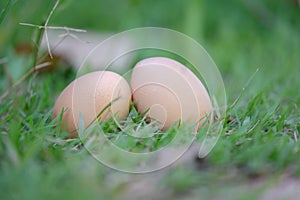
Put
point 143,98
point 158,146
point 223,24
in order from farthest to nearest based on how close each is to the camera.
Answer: point 223,24 → point 143,98 → point 158,146

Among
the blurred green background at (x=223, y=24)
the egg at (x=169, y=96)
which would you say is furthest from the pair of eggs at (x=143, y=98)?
the blurred green background at (x=223, y=24)

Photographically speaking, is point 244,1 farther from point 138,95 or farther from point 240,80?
point 138,95

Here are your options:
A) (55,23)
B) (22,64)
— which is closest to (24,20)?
(22,64)

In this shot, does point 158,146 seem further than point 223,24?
No

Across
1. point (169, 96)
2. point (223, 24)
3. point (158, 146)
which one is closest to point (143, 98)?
point (169, 96)

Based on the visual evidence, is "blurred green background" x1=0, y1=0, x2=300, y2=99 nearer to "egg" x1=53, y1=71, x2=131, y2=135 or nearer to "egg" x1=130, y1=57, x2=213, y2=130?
"egg" x1=130, y1=57, x2=213, y2=130

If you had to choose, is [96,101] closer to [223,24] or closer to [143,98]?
[143,98]

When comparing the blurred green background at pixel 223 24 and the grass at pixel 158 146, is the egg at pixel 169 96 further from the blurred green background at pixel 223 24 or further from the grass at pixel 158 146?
the blurred green background at pixel 223 24

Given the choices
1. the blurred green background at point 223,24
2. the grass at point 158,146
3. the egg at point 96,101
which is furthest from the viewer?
the blurred green background at point 223,24

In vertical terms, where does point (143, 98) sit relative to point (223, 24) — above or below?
below
